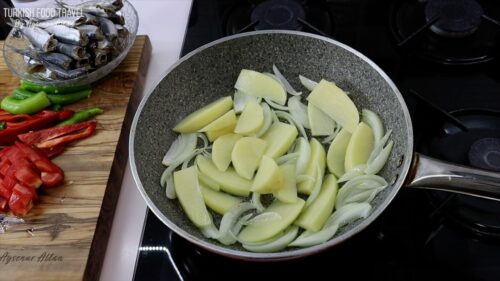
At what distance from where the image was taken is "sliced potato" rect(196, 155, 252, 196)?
98 cm

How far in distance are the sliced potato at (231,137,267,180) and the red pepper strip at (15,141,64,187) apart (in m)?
0.41

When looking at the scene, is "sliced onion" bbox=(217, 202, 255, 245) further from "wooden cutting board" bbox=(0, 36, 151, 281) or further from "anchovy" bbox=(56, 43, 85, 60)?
"anchovy" bbox=(56, 43, 85, 60)

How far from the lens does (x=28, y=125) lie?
1.21 m

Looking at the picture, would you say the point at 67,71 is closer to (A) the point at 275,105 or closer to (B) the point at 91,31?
Answer: (B) the point at 91,31

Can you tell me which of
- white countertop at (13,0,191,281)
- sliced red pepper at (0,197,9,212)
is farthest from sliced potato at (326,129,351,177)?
sliced red pepper at (0,197,9,212)

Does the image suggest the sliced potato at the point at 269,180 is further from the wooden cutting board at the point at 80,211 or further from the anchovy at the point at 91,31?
the anchovy at the point at 91,31

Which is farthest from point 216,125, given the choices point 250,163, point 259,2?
point 259,2

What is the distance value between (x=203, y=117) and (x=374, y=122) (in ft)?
1.26

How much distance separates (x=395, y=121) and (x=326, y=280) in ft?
1.17

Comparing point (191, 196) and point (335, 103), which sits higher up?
point (335, 103)

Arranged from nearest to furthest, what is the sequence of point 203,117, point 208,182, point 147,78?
point 208,182 → point 203,117 → point 147,78

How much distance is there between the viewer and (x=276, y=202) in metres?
0.95

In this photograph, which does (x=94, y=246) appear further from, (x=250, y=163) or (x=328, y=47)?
(x=328, y=47)

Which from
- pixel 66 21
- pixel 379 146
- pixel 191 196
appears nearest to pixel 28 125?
pixel 66 21
